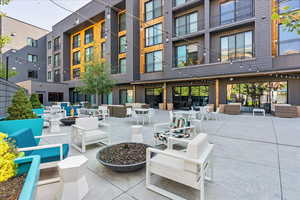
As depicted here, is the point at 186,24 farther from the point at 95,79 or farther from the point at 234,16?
the point at 95,79

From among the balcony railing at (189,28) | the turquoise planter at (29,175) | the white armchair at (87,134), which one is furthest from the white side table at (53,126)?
the balcony railing at (189,28)

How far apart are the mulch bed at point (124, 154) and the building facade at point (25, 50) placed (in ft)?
92.9

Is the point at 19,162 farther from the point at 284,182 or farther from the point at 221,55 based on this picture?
the point at 221,55

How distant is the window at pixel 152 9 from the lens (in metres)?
16.2

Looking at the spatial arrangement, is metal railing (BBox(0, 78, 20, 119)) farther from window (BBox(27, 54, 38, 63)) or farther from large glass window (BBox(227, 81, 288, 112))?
window (BBox(27, 54, 38, 63))

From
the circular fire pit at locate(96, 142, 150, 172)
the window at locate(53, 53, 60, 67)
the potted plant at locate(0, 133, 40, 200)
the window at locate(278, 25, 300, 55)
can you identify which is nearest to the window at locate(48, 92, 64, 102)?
the window at locate(53, 53, 60, 67)

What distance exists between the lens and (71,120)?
7.35m

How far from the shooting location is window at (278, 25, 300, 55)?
10.2 meters

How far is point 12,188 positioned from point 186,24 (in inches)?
673

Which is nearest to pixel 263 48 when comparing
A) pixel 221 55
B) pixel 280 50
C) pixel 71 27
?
pixel 280 50

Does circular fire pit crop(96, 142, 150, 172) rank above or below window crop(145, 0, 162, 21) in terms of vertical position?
below

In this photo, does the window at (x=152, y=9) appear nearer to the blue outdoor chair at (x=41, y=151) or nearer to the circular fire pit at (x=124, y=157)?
the circular fire pit at (x=124, y=157)

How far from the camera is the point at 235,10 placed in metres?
12.6

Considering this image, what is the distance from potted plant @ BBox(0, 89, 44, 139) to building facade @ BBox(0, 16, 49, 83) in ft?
81.1
